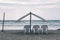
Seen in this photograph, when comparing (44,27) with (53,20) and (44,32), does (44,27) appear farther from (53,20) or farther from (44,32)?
(53,20)

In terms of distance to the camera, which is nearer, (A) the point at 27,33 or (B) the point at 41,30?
(A) the point at 27,33

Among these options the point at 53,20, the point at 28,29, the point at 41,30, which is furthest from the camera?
the point at 53,20

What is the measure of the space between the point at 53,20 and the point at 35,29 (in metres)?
36.9

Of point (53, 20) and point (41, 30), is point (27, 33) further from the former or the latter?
point (53, 20)

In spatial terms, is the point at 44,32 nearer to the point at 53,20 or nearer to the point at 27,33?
the point at 27,33

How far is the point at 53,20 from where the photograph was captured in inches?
2279

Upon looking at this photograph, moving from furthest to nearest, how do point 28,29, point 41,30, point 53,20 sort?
point 53,20 < point 41,30 < point 28,29

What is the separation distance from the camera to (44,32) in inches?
847

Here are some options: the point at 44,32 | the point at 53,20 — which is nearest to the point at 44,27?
the point at 44,32

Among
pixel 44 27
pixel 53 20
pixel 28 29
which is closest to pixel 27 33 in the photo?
A: pixel 28 29

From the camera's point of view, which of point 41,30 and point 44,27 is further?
point 41,30

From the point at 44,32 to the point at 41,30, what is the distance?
1537 millimetres

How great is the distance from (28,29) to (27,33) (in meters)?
0.45

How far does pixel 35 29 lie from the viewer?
21.4 meters
